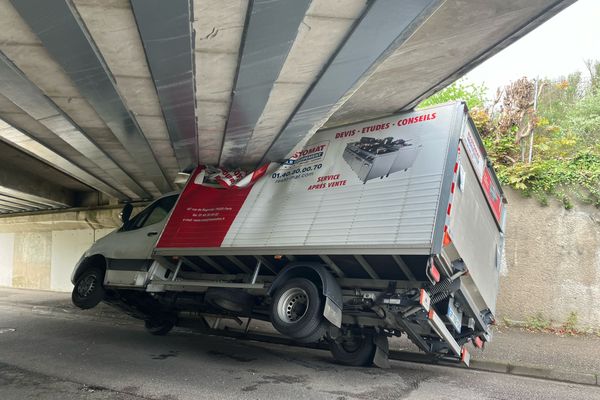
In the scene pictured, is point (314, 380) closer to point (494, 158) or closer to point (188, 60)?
point (188, 60)

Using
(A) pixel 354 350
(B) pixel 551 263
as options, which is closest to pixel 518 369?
(A) pixel 354 350

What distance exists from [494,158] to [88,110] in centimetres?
916

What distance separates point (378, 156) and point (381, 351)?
9.46ft

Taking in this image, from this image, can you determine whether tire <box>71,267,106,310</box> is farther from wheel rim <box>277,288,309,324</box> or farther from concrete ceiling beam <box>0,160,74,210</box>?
concrete ceiling beam <box>0,160,74,210</box>

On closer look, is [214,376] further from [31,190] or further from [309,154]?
[31,190]

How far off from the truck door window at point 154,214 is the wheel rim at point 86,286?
1132 millimetres

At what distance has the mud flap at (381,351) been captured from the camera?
7.22m

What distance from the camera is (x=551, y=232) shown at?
1000 cm

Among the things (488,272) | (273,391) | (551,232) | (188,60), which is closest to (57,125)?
(188,60)

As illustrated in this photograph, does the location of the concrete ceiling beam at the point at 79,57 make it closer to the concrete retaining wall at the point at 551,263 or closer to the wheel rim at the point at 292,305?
the wheel rim at the point at 292,305

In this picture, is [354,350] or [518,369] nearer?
[518,369]

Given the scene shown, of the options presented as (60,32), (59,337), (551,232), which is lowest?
(59,337)

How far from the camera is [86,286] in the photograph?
31.9ft

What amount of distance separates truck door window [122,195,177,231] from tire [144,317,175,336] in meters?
1.94
